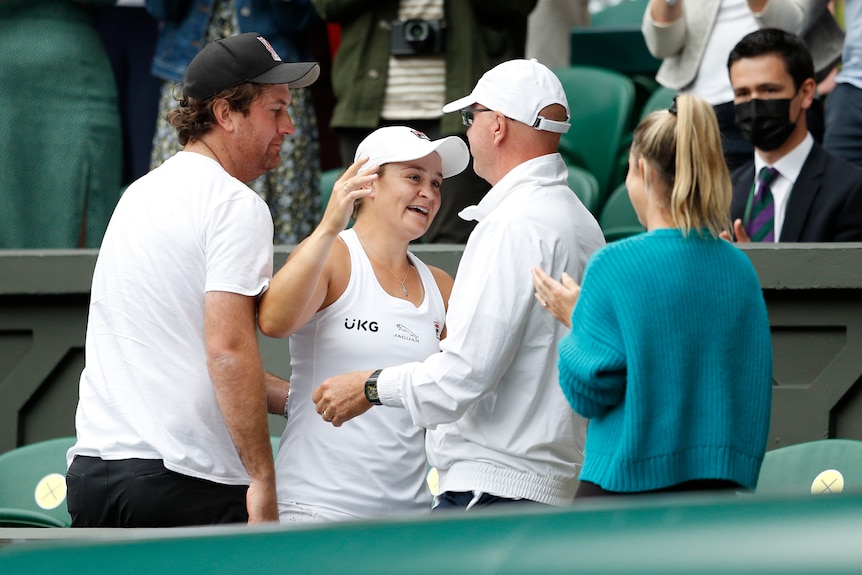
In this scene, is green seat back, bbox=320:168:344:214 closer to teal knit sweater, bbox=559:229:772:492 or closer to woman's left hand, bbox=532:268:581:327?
woman's left hand, bbox=532:268:581:327

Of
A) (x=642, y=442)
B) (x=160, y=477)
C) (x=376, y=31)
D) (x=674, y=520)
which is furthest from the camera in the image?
(x=376, y=31)

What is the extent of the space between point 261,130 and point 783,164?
87.7 inches

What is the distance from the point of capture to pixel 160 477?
2.66 metres

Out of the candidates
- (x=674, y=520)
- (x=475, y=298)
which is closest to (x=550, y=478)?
(x=475, y=298)

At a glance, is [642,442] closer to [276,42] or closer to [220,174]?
[220,174]

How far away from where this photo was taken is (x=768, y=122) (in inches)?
177

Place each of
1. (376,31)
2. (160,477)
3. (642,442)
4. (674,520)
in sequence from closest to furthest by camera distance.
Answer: (674,520) → (642,442) → (160,477) → (376,31)

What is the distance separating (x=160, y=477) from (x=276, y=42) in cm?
288

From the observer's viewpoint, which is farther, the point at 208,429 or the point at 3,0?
the point at 3,0

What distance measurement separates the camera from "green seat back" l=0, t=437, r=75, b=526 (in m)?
3.94

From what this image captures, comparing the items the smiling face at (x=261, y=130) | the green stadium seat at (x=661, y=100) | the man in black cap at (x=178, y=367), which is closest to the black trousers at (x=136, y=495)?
the man in black cap at (x=178, y=367)

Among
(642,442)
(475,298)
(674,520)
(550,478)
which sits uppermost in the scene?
(674,520)

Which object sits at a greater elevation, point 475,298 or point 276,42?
point 276,42

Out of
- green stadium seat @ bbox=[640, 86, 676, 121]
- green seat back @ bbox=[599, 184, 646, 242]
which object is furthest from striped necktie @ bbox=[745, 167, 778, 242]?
green stadium seat @ bbox=[640, 86, 676, 121]
